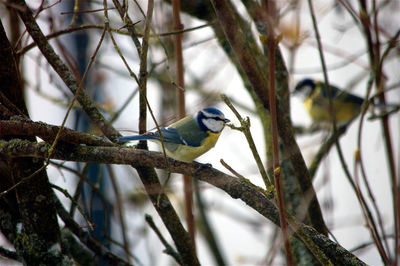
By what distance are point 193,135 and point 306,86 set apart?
132 inches

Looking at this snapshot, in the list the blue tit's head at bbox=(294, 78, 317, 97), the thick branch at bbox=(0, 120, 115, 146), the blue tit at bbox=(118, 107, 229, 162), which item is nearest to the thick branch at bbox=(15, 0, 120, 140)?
the thick branch at bbox=(0, 120, 115, 146)

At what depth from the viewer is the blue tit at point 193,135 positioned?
262cm

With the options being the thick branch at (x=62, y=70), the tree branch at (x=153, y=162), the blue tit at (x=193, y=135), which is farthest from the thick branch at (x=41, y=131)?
the blue tit at (x=193, y=135)

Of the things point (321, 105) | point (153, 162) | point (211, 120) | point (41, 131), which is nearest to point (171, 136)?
point (211, 120)

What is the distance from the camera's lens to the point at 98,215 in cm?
324

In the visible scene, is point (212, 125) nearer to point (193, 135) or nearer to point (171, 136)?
point (193, 135)

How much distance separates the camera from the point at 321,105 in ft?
15.5

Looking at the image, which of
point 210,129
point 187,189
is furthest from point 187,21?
point 187,189

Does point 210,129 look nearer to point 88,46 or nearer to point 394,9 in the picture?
point 394,9

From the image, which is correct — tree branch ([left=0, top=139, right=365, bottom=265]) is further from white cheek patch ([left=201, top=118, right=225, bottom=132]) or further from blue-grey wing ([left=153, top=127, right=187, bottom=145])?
white cheek patch ([left=201, top=118, right=225, bottom=132])

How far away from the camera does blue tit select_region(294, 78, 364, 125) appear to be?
493cm

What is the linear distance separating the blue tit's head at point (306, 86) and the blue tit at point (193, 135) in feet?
9.81

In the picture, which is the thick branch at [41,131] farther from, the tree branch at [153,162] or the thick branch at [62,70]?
the thick branch at [62,70]

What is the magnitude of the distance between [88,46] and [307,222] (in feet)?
11.0
